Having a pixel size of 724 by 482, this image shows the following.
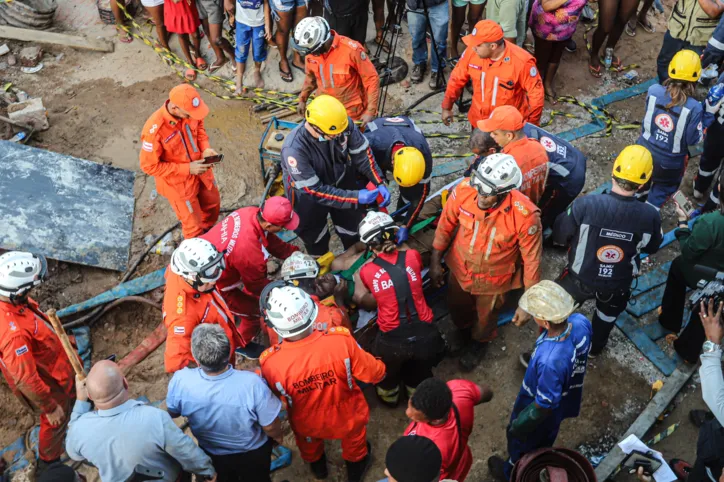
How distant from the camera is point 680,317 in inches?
231

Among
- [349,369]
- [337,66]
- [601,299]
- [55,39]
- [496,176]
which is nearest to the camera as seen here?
[349,369]

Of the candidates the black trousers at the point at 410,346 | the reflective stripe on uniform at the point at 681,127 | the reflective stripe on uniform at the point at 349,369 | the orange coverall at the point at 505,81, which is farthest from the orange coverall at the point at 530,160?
the reflective stripe on uniform at the point at 349,369

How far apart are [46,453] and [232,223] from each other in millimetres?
2458

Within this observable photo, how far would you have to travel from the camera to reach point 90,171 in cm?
734

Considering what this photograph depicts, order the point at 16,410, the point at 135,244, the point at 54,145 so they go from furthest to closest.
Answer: the point at 54,145
the point at 135,244
the point at 16,410

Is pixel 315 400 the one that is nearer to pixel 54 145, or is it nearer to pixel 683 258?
pixel 683 258

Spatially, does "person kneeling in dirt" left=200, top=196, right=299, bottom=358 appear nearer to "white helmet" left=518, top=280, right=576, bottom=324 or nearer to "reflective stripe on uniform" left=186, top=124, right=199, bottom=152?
"reflective stripe on uniform" left=186, top=124, right=199, bottom=152

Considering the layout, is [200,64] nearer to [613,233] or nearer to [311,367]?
[311,367]

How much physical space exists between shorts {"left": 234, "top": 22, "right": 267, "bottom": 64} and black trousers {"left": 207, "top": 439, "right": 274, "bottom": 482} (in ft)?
19.4

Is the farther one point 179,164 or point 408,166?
point 179,164

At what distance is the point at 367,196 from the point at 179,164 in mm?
1934

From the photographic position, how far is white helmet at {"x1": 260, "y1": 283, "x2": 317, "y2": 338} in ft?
12.9

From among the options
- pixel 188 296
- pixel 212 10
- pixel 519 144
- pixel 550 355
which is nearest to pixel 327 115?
pixel 519 144

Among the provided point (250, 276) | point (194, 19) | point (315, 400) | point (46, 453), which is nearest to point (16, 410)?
point (46, 453)
